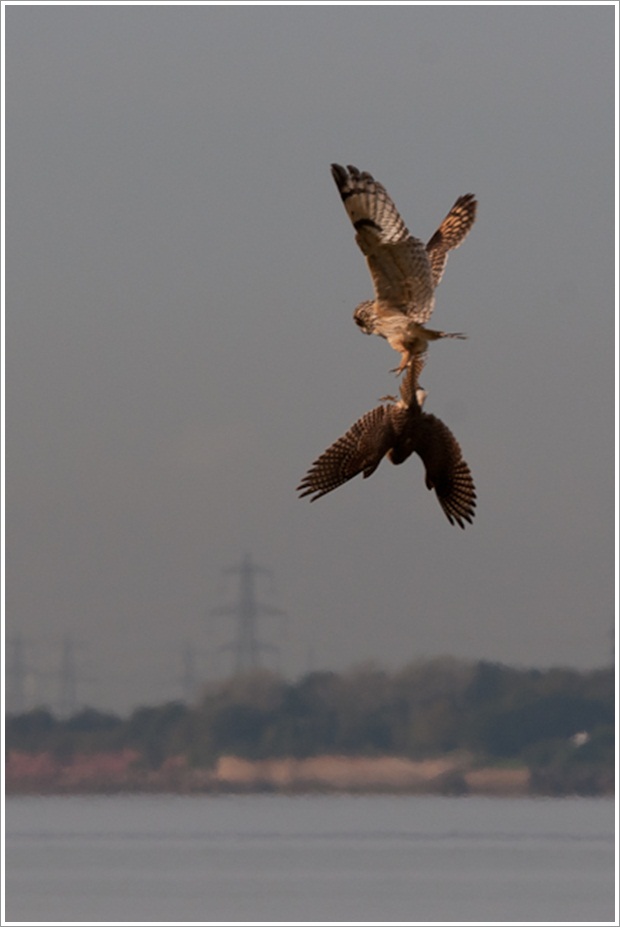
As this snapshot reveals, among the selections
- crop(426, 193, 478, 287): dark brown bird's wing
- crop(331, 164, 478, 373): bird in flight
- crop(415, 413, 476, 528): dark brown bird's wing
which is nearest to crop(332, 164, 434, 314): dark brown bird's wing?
crop(331, 164, 478, 373): bird in flight

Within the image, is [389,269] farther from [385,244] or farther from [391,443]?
[391,443]

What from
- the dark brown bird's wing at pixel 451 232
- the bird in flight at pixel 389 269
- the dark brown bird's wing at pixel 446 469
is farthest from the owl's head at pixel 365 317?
the dark brown bird's wing at pixel 451 232

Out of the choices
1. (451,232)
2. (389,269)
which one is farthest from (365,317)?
(451,232)

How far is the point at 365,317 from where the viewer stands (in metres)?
18.7

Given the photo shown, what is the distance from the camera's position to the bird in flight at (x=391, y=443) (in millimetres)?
18688

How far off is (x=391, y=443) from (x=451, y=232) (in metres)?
2.84

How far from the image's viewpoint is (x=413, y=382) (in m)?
18.7

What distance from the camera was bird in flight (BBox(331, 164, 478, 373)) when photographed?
1809 cm

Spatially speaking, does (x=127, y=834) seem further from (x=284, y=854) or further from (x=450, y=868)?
(x=450, y=868)

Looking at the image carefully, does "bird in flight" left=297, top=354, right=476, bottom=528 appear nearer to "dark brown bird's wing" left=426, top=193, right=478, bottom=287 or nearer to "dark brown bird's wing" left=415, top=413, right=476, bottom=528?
"dark brown bird's wing" left=415, top=413, right=476, bottom=528

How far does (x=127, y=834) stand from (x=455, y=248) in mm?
82557

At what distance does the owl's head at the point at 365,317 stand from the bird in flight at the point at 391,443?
423 mm

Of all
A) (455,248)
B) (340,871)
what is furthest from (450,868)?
(455,248)

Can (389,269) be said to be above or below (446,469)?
above
